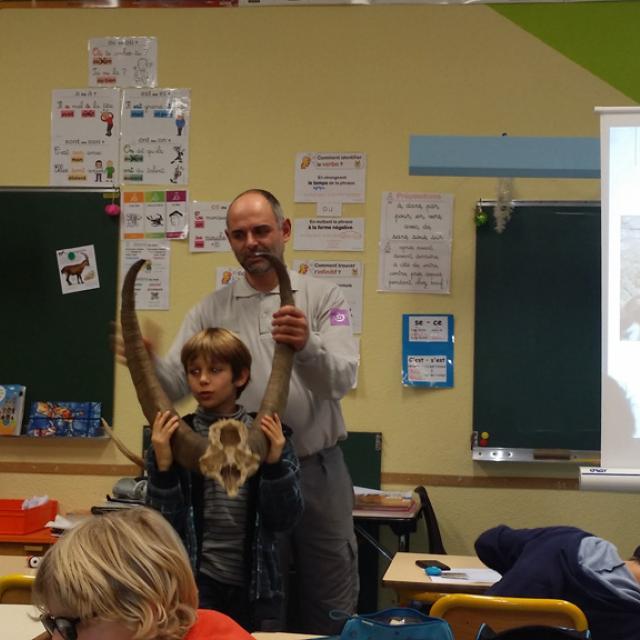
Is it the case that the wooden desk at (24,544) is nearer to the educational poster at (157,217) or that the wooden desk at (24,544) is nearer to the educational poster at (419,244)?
the educational poster at (157,217)

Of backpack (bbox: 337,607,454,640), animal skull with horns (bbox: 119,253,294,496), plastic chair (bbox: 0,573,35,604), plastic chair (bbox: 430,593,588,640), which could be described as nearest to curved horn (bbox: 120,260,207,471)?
animal skull with horns (bbox: 119,253,294,496)

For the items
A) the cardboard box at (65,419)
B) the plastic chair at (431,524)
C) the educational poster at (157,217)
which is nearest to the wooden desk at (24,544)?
the cardboard box at (65,419)

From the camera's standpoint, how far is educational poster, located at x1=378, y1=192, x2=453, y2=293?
4871 mm

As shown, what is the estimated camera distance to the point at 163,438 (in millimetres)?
2668

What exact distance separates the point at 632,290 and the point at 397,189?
64.3 inches

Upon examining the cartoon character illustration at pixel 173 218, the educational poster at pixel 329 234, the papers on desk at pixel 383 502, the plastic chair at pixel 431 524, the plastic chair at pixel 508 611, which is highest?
the cartoon character illustration at pixel 173 218

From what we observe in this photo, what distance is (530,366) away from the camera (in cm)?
480

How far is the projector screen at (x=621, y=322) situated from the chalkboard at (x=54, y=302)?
257 cm

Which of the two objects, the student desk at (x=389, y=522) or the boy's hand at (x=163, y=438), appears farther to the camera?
the student desk at (x=389, y=522)

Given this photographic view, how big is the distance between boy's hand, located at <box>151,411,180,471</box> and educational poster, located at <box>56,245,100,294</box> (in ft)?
8.10

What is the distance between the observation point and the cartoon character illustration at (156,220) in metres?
5.02

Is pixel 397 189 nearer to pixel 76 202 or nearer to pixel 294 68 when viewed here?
pixel 294 68

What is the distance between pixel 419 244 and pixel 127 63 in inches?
71.6

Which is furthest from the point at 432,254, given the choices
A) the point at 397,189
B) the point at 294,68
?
the point at 294,68
